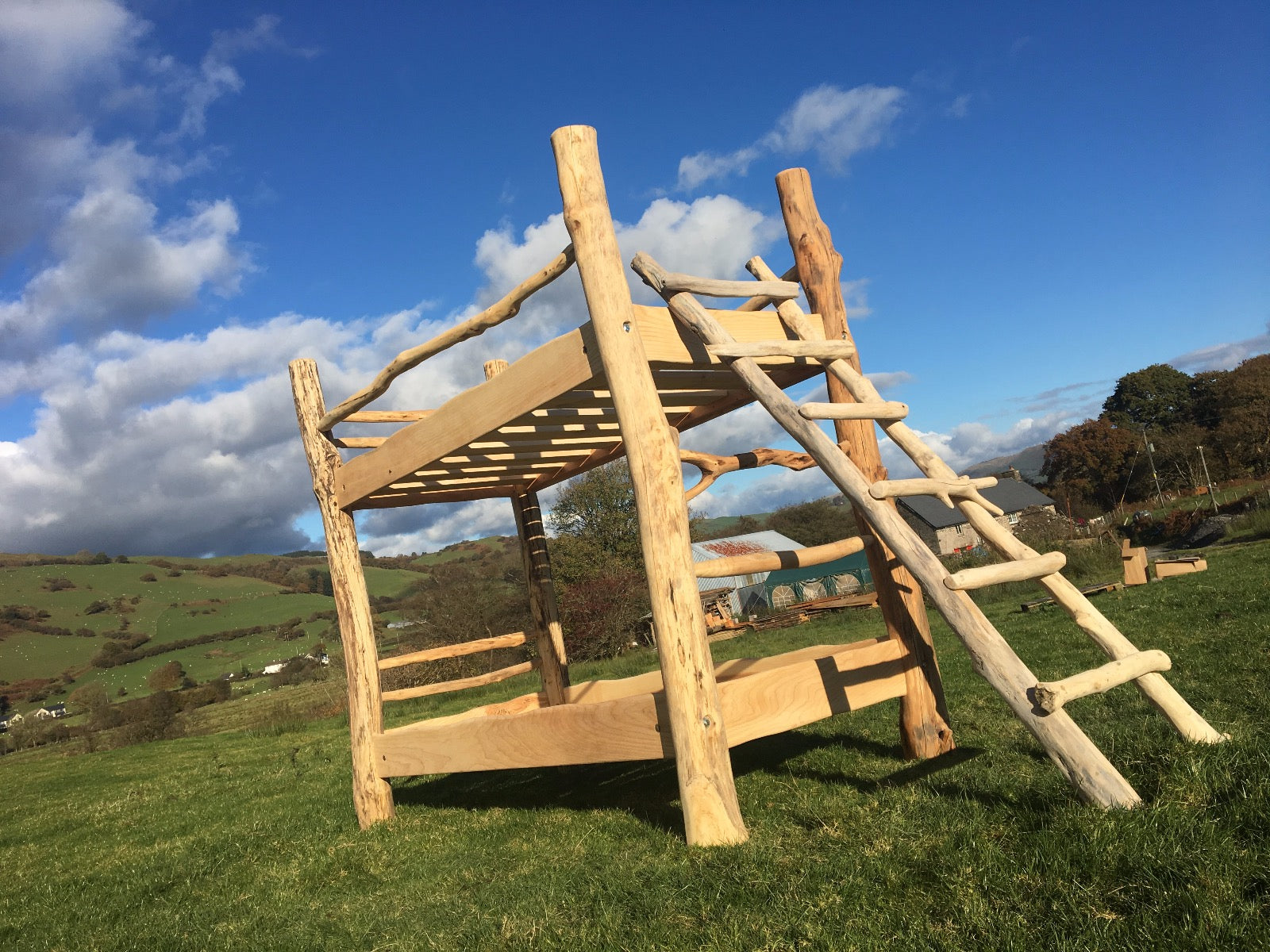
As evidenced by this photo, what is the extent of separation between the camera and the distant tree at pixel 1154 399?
53.1 meters

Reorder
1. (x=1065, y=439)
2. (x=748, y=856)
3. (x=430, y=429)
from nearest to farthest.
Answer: (x=748, y=856) < (x=430, y=429) < (x=1065, y=439)

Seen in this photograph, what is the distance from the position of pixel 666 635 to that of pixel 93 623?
2369 inches

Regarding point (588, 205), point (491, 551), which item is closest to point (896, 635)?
point (588, 205)

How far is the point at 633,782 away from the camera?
557cm

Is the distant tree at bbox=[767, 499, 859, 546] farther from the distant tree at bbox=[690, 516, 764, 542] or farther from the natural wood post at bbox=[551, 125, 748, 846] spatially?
the natural wood post at bbox=[551, 125, 748, 846]

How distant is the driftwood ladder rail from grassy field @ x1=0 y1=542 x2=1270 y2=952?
12.1 inches

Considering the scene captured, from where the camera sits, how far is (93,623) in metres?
51.8

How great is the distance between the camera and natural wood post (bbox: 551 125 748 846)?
339cm

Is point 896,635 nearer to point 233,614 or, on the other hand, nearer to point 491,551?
point 491,551

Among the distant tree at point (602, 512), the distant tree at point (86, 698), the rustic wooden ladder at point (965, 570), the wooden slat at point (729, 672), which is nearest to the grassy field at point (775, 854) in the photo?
the rustic wooden ladder at point (965, 570)

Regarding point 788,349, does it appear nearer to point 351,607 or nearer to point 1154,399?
point 351,607

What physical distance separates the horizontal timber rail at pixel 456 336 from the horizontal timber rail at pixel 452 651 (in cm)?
183

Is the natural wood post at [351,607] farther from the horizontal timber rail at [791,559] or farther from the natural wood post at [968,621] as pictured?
the natural wood post at [968,621]

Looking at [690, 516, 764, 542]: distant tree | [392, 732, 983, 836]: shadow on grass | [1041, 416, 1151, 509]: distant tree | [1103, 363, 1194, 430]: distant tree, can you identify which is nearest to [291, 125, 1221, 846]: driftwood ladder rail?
[392, 732, 983, 836]: shadow on grass
